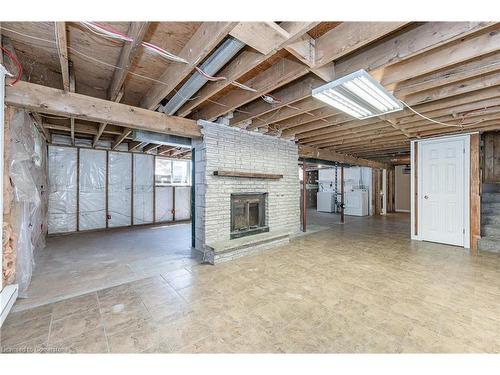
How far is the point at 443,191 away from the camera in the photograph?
4.46m

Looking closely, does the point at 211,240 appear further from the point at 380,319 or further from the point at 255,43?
the point at 255,43

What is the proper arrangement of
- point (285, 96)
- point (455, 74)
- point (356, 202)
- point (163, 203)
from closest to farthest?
point (455, 74) < point (285, 96) < point (163, 203) < point (356, 202)

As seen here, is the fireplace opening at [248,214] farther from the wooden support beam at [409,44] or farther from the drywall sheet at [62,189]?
the drywall sheet at [62,189]

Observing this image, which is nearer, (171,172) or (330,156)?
(330,156)

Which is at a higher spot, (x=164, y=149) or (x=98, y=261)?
(x=164, y=149)

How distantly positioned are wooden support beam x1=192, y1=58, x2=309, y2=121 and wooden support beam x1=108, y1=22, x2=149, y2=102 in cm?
122

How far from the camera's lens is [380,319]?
1.90m

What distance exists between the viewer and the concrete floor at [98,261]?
8.27ft

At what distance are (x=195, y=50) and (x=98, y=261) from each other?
3.45m

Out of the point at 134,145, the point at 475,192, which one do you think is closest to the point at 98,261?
the point at 134,145

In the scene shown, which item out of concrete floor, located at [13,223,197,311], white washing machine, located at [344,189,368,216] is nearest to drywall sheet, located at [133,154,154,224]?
concrete floor, located at [13,223,197,311]

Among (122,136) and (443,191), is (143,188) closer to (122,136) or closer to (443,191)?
(122,136)

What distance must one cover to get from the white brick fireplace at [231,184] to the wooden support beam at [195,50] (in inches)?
46.9
